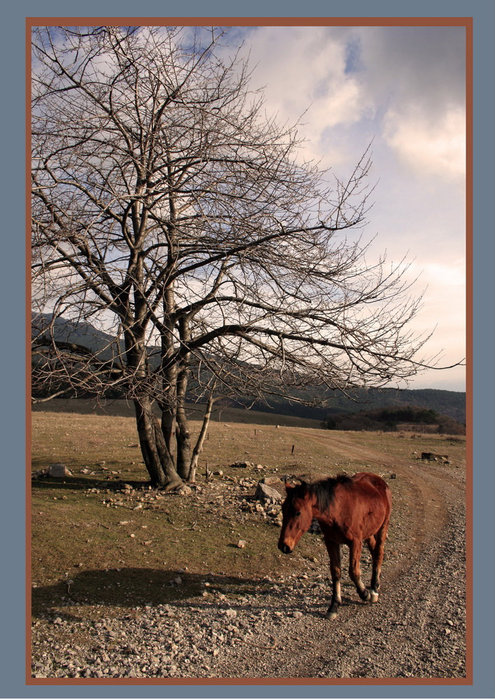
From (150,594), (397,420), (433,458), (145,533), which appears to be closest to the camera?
(150,594)

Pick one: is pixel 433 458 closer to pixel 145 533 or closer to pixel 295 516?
pixel 145 533

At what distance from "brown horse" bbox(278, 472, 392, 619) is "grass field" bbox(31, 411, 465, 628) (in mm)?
1659

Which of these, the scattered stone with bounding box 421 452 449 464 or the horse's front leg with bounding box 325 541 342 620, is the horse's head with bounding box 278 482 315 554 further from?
the scattered stone with bounding box 421 452 449 464

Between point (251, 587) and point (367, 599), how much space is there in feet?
4.89

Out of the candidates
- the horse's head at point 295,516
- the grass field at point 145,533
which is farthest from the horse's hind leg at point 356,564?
the grass field at point 145,533

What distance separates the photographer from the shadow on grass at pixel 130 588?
5230 millimetres

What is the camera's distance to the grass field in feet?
18.4

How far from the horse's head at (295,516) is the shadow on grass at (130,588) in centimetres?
192

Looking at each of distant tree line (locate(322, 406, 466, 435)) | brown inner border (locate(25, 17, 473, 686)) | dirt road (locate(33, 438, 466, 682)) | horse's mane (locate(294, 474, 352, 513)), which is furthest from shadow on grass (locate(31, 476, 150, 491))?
distant tree line (locate(322, 406, 466, 435))

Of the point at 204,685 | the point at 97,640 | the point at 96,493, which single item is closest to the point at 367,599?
the point at 204,685

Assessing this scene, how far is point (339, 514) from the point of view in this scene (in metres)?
4.41

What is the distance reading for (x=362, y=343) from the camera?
22.3ft

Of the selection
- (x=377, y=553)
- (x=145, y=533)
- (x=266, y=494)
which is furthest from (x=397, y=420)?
(x=377, y=553)

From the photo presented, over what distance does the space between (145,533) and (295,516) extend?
399 centimetres
